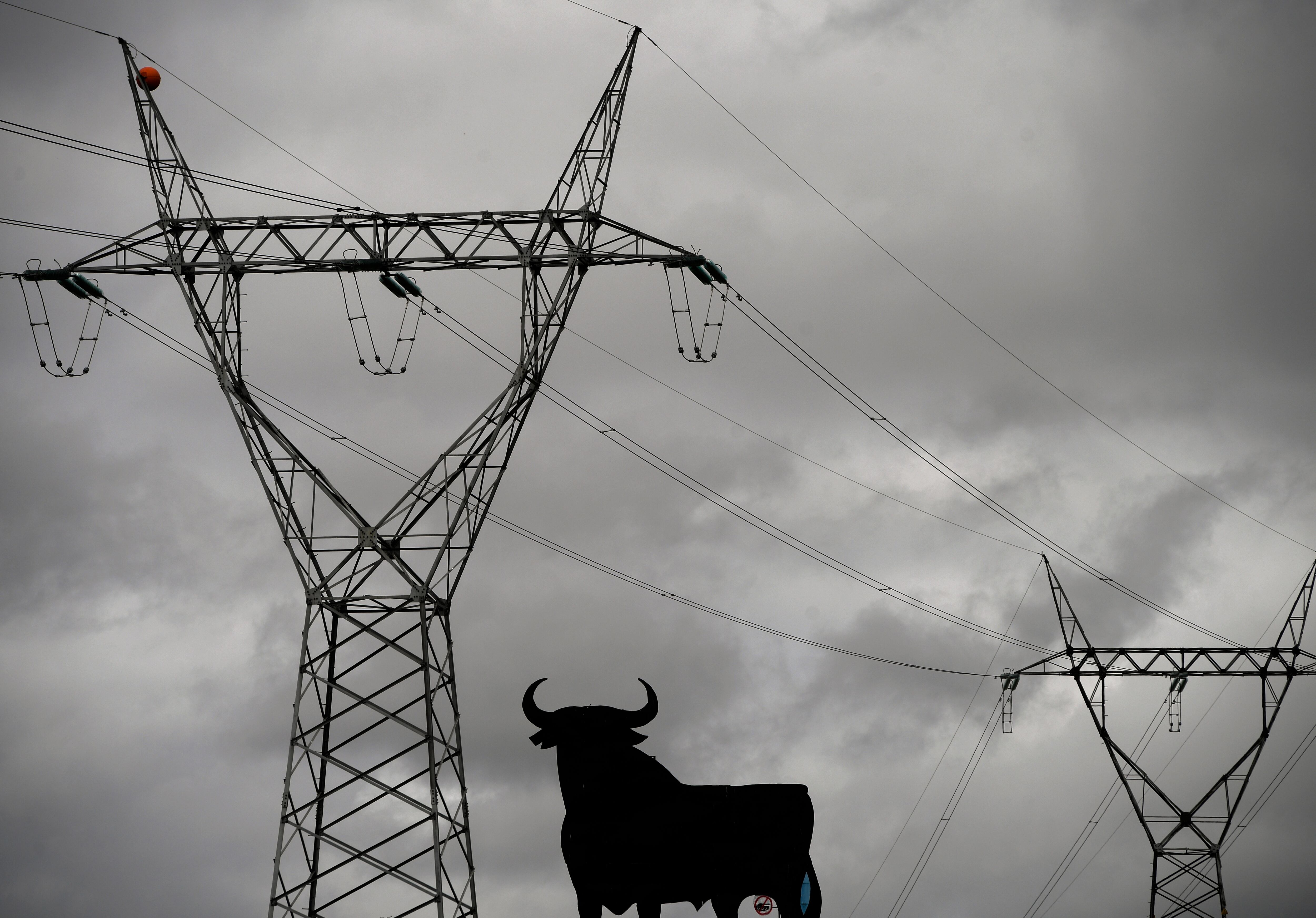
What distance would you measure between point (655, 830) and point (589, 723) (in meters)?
3.04

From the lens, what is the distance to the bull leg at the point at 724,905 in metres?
39.6

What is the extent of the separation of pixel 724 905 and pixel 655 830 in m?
Result: 2.51

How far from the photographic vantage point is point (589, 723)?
132 ft

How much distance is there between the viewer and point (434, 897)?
34062 mm

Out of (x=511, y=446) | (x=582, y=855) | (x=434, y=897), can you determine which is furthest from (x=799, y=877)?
(x=511, y=446)

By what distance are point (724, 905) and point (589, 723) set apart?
5431 millimetres

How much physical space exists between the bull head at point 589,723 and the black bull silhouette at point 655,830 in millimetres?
→ 20

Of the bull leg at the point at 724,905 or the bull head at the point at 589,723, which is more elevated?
the bull head at the point at 589,723

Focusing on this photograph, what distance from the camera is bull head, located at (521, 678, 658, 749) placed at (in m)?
40.2

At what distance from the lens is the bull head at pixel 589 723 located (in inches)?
1581

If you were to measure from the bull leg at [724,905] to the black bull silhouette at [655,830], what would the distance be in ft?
0.07

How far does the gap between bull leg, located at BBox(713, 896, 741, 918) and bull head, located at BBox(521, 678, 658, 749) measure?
421 cm

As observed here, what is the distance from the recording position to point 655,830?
129ft

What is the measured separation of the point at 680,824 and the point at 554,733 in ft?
12.3
